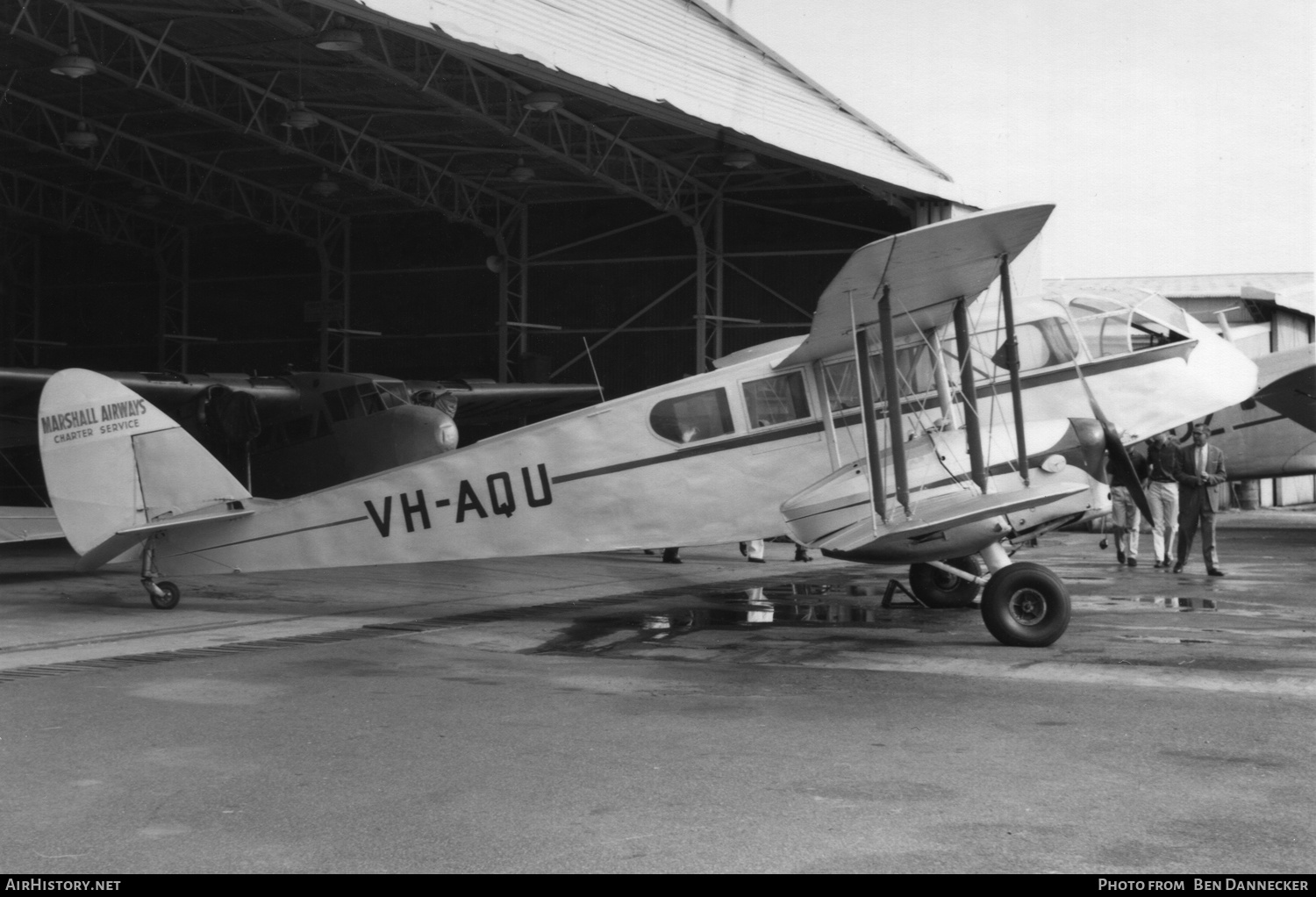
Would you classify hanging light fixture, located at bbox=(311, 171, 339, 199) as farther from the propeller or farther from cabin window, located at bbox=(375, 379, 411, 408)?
the propeller

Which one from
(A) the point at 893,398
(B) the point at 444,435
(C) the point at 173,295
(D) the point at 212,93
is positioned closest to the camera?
(A) the point at 893,398

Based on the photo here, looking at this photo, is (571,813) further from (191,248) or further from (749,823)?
(191,248)

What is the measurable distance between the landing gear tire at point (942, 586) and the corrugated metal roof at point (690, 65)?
8370 mm

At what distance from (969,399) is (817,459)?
5.08 ft

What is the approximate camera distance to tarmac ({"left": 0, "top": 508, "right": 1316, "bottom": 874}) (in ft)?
15.2

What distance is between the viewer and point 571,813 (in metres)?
5.08

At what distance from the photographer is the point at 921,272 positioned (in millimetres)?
9562

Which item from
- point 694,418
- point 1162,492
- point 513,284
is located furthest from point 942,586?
point 513,284

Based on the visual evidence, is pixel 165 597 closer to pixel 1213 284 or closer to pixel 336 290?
pixel 336 290

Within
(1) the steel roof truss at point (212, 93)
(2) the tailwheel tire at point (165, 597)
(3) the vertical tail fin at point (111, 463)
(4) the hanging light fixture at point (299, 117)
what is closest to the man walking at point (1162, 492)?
(3) the vertical tail fin at point (111, 463)

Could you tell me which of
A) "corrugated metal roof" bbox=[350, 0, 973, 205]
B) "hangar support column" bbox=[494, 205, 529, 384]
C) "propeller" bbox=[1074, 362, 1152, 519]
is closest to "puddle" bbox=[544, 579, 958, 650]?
"propeller" bbox=[1074, 362, 1152, 519]

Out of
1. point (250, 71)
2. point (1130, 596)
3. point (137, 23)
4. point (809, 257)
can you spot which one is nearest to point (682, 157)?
point (809, 257)

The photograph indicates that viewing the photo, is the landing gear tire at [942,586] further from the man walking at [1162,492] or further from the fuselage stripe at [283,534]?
the fuselage stripe at [283,534]

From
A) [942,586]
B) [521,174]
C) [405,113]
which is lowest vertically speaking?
[942,586]
